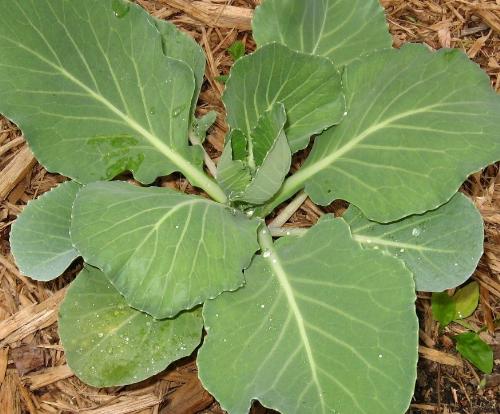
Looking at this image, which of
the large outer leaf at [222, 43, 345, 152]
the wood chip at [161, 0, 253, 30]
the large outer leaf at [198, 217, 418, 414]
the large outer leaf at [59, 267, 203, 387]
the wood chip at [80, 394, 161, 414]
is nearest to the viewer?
the large outer leaf at [198, 217, 418, 414]

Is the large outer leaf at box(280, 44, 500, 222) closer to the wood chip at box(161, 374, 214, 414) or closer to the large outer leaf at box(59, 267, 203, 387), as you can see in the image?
the large outer leaf at box(59, 267, 203, 387)

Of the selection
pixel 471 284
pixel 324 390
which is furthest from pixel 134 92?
pixel 471 284

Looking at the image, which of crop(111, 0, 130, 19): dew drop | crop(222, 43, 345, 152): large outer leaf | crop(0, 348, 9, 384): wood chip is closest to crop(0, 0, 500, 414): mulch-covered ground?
crop(0, 348, 9, 384): wood chip

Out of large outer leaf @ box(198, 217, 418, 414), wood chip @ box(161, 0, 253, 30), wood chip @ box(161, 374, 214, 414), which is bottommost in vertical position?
wood chip @ box(161, 374, 214, 414)

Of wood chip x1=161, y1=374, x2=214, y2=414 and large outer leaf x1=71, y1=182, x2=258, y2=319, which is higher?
large outer leaf x1=71, y1=182, x2=258, y2=319

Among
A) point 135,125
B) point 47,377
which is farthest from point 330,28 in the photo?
point 47,377
